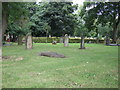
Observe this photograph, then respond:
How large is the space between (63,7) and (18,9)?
25.4 m

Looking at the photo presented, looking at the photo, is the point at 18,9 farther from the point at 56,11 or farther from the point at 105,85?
the point at 56,11

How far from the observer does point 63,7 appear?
3294 cm

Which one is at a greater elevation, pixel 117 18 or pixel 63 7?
pixel 63 7

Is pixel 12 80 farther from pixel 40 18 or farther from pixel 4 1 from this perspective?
pixel 40 18

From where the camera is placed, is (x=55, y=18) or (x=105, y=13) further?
(x=55, y=18)

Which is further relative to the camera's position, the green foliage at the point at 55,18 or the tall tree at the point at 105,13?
the green foliage at the point at 55,18

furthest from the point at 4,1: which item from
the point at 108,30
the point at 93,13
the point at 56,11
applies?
the point at 108,30

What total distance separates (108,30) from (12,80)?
36.2 meters

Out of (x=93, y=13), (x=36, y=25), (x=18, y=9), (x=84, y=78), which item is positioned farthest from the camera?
(x=36, y=25)

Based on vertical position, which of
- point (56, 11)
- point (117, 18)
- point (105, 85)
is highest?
point (56, 11)

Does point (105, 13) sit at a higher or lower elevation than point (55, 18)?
lower

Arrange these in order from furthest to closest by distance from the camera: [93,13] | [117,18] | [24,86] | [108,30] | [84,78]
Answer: [108,30], [117,18], [93,13], [84,78], [24,86]

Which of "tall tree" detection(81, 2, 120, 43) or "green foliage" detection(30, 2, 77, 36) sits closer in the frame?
"tall tree" detection(81, 2, 120, 43)

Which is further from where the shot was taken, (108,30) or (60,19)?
(108,30)
